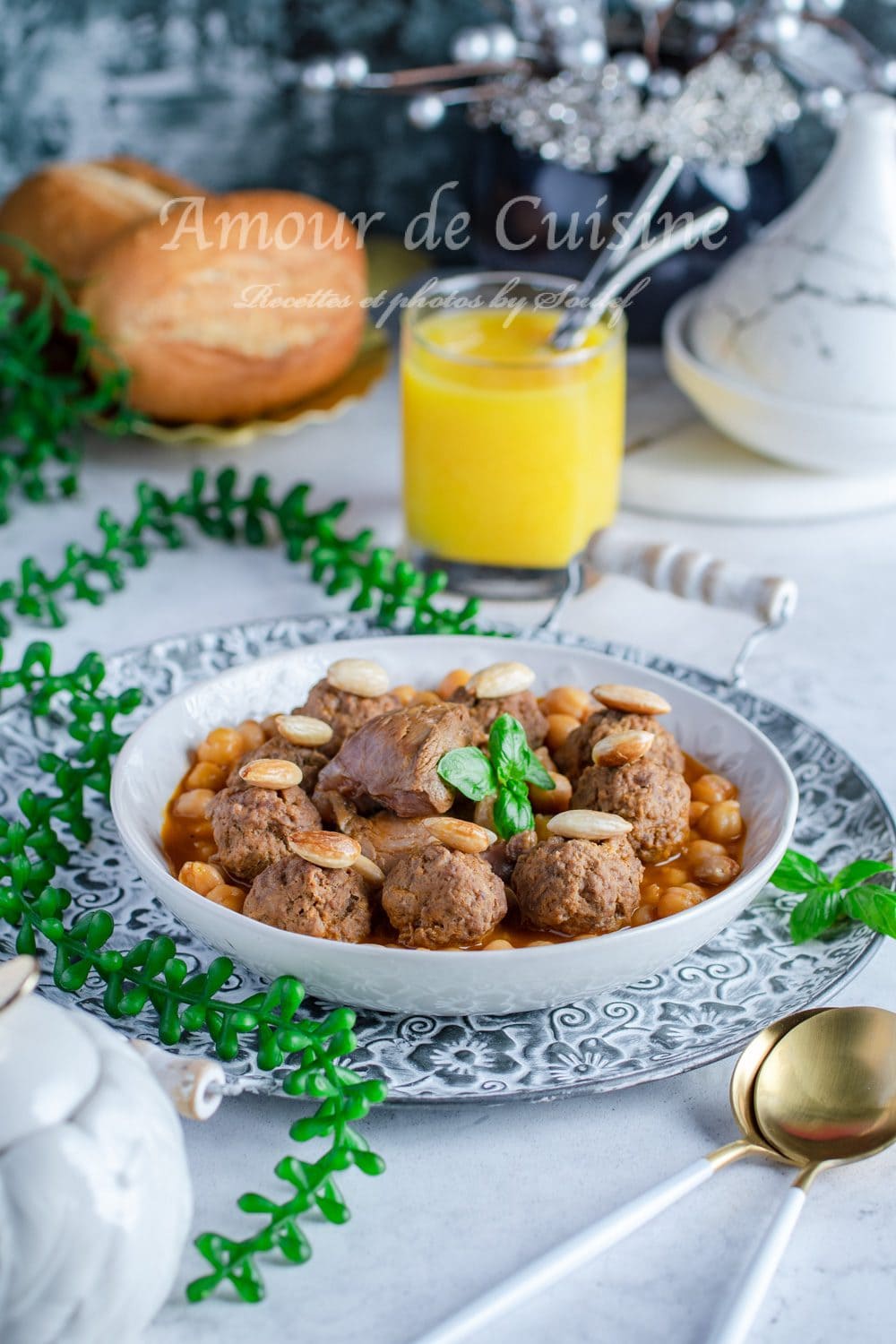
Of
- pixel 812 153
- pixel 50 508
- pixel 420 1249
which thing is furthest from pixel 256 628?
pixel 812 153

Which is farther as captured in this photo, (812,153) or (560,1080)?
(812,153)

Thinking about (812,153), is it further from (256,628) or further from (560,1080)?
(560,1080)

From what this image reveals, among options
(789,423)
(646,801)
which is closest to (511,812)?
(646,801)

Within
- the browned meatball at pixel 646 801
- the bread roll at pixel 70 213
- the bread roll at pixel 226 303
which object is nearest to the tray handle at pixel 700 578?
the browned meatball at pixel 646 801

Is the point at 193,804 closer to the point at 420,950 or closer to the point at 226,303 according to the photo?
the point at 420,950

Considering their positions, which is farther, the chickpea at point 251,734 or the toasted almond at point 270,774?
the chickpea at point 251,734

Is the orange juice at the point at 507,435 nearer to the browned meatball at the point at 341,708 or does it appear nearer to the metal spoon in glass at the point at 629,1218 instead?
the browned meatball at the point at 341,708
